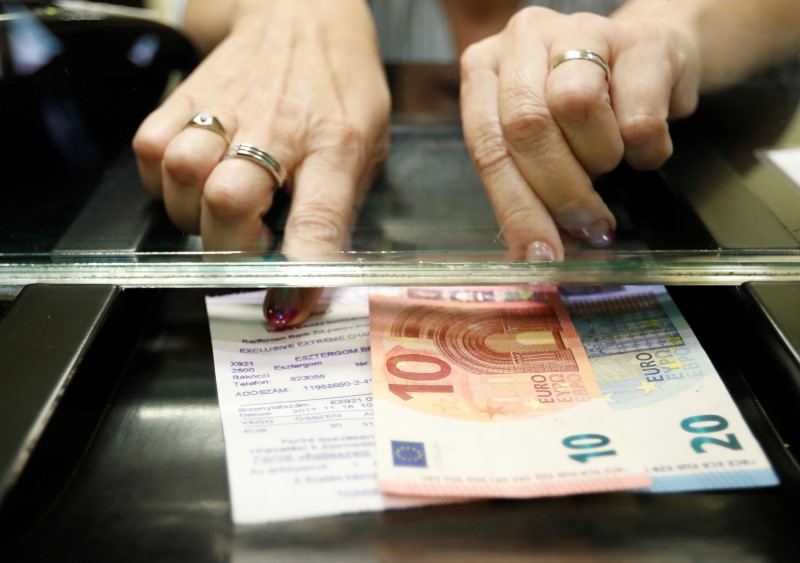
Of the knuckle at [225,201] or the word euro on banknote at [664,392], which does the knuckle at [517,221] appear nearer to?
the word euro on banknote at [664,392]

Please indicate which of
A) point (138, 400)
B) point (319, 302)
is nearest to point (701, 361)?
point (319, 302)

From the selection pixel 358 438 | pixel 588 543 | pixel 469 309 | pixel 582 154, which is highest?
pixel 582 154

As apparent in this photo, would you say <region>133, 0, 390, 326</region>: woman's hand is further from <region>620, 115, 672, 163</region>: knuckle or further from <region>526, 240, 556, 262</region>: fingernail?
<region>620, 115, 672, 163</region>: knuckle

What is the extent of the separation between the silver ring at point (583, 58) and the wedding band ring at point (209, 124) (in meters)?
0.37

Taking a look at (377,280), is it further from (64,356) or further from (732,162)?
(732,162)

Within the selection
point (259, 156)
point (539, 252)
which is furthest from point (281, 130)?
point (539, 252)

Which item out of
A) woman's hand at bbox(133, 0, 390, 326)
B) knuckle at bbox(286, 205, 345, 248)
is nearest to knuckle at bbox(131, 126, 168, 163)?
woman's hand at bbox(133, 0, 390, 326)

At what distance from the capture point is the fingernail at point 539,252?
0.65m

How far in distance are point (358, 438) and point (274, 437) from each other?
67mm

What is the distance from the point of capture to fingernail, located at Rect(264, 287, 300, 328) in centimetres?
65

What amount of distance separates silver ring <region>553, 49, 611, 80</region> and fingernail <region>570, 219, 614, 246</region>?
15 centimetres

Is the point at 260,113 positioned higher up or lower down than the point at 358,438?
higher up

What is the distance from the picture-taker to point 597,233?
68cm

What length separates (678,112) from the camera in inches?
27.7
